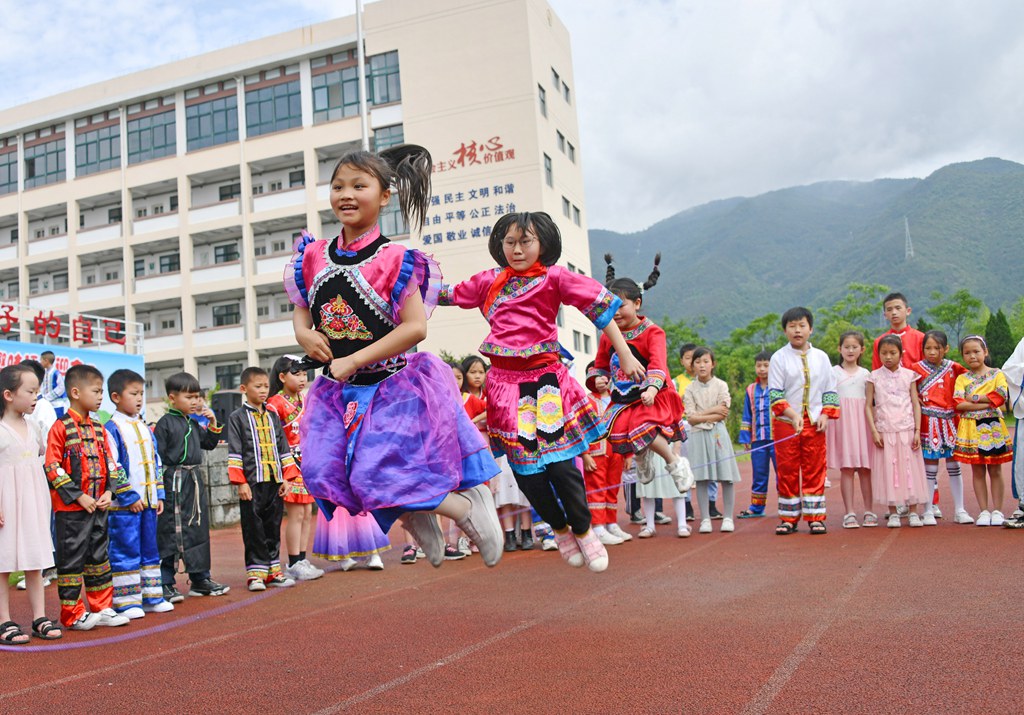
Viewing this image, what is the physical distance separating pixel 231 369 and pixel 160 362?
337 centimetres

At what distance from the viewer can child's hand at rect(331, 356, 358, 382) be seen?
3754 mm

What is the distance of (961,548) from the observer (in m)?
6.66

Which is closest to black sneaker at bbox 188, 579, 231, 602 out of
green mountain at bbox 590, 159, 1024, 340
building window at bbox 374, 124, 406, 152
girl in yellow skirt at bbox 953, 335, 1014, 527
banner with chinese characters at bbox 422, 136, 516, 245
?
girl in yellow skirt at bbox 953, 335, 1014, 527

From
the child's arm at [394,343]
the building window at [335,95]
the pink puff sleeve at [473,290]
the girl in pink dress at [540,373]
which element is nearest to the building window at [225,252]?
the building window at [335,95]

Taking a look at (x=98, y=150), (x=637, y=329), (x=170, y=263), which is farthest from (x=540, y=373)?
(x=98, y=150)

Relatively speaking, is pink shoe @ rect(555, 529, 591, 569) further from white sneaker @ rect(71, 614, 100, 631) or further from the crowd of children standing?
white sneaker @ rect(71, 614, 100, 631)

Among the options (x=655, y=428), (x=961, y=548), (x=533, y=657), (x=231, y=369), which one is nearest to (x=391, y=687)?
(x=533, y=657)

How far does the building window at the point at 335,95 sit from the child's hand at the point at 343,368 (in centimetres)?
3322

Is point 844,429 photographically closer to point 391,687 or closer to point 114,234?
point 391,687

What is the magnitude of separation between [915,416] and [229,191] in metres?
35.0

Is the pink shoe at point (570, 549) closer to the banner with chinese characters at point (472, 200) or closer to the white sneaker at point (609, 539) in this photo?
the white sneaker at point (609, 539)

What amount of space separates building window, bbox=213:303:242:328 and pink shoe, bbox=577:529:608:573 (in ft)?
114

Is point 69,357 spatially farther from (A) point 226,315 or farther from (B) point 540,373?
(A) point 226,315

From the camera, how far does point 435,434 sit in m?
3.85
